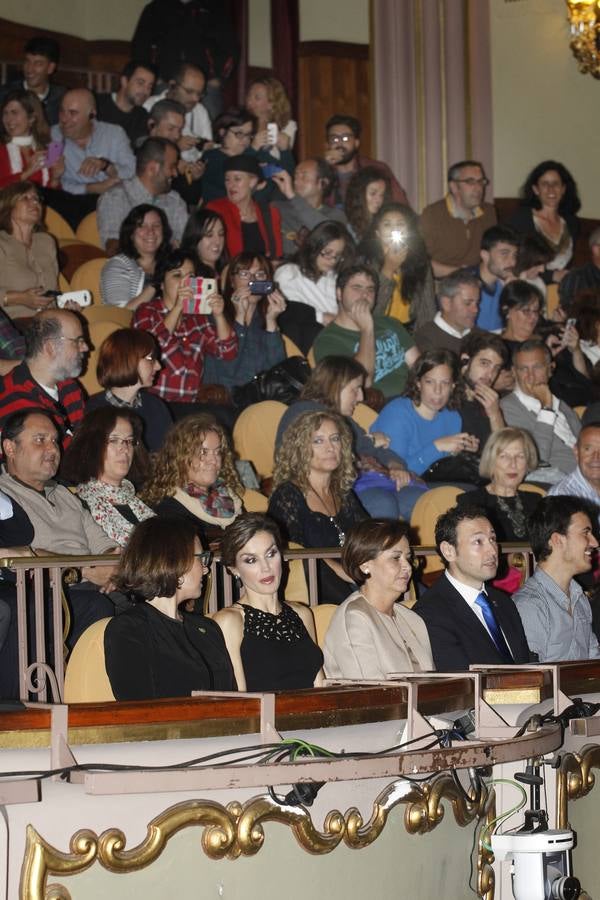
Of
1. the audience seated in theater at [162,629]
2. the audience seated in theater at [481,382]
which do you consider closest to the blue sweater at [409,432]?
the audience seated in theater at [481,382]

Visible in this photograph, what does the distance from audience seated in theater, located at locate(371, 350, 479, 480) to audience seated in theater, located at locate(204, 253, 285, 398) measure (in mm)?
580

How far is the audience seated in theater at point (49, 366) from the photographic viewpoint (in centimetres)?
400

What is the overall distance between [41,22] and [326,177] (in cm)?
290

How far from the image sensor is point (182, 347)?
4.88 meters

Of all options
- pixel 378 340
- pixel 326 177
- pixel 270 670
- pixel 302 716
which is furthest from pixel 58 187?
pixel 302 716

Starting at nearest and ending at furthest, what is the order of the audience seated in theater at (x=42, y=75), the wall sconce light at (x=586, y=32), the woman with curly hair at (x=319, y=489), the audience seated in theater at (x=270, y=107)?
the woman with curly hair at (x=319, y=489), the audience seated in theater at (x=42, y=75), the audience seated in theater at (x=270, y=107), the wall sconce light at (x=586, y=32)

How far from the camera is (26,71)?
6652 millimetres

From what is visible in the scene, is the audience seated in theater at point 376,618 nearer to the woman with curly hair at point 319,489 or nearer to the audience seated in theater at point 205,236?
the woman with curly hair at point 319,489

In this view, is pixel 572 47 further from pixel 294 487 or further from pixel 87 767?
pixel 87 767

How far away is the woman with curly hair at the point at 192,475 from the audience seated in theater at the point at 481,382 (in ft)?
4.87

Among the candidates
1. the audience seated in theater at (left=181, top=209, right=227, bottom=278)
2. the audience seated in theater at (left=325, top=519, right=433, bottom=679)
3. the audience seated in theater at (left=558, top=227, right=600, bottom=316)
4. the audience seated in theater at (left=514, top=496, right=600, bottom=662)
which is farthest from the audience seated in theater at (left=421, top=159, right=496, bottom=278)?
the audience seated in theater at (left=325, top=519, right=433, bottom=679)

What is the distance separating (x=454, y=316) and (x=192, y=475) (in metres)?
2.21

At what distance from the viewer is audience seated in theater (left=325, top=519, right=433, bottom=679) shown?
9.25ft

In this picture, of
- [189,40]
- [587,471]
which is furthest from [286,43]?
[587,471]
